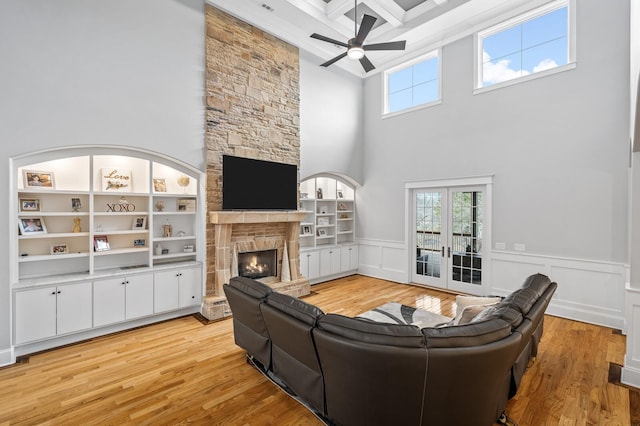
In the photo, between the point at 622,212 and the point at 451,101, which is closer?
the point at 622,212

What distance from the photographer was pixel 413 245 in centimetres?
696

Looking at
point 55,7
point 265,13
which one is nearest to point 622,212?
point 265,13

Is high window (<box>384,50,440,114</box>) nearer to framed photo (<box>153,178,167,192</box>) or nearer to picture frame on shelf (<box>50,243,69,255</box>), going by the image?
framed photo (<box>153,178,167,192</box>)

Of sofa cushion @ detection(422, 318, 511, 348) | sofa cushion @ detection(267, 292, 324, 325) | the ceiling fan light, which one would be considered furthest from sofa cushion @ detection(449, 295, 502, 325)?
the ceiling fan light

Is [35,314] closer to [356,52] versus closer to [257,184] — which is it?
[257,184]

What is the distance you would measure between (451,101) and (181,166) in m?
5.40

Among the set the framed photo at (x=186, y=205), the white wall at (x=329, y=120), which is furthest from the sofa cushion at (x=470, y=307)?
the framed photo at (x=186, y=205)

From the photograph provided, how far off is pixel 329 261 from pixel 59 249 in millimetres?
4922

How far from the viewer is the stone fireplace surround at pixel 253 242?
16.1 feet

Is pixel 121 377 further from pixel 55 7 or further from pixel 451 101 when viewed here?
pixel 451 101

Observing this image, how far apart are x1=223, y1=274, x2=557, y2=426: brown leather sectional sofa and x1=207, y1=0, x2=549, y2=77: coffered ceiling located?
15.5 ft

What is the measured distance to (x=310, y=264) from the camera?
267 inches

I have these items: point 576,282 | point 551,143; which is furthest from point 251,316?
point 551,143

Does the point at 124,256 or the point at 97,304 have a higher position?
the point at 124,256
